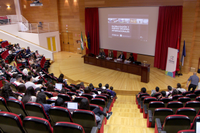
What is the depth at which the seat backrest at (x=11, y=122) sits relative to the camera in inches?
92.7

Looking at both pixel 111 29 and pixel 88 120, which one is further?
pixel 111 29

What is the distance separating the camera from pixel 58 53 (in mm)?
14562

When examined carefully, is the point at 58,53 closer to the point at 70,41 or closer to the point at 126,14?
the point at 70,41

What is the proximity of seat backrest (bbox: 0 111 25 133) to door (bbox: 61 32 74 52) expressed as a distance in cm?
1242

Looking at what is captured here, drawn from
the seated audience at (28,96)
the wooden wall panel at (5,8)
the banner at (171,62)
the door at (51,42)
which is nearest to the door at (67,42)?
the door at (51,42)

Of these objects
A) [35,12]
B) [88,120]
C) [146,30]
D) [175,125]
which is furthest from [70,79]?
[35,12]

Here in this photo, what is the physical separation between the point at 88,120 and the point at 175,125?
4.70 feet

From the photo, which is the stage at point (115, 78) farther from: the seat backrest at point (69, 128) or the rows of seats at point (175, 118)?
the seat backrest at point (69, 128)

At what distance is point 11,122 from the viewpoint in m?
2.39

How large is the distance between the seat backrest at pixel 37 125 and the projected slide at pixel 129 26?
839 centimetres

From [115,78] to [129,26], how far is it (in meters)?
3.51

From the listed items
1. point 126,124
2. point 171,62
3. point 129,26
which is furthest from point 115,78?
point 126,124

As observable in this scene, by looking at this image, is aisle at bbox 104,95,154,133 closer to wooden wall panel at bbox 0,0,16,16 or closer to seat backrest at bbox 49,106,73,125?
seat backrest at bbox 49,106,73,125

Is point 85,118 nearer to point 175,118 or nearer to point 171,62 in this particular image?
point 175,118
